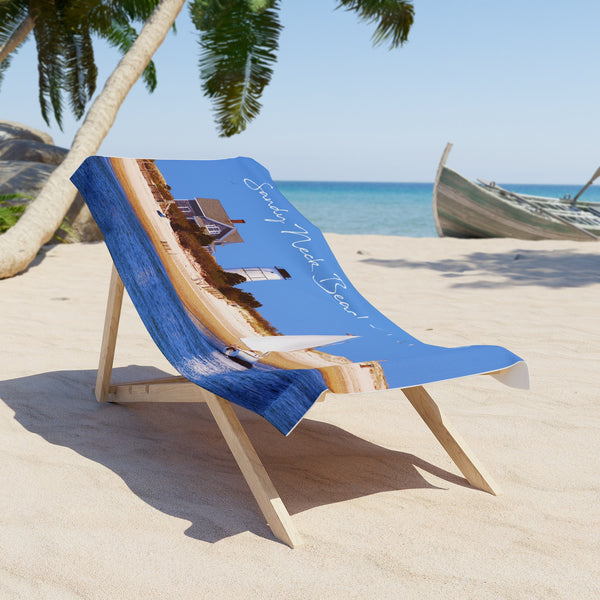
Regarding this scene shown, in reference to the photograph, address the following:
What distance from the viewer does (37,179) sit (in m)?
8.07

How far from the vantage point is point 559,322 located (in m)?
4.55

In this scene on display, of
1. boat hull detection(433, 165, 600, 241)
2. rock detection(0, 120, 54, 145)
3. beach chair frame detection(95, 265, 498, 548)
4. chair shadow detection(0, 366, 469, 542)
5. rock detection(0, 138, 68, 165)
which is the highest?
beach chair frame detection(95, 265, 498, 548)

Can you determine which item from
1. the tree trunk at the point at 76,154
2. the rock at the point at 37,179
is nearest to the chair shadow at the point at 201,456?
the tree trunk at the point at 76,154

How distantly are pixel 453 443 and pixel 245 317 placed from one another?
91cm

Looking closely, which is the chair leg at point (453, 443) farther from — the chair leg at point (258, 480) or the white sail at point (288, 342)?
the chair leg at point (258, 480)

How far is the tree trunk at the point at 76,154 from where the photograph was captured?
235 inches

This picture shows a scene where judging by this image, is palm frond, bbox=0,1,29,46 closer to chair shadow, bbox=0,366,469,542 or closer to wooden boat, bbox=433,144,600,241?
wooden boat, bbox=433,144,600,241

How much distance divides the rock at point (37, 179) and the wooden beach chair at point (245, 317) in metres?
4.73

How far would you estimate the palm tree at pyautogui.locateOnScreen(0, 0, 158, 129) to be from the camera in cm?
893

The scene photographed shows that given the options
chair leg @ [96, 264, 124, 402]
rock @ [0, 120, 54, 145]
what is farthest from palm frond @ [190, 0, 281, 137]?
chair leg @ [96, 264, 124, 402]

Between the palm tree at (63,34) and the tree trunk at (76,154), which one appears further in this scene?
the palm tree at (63,34)

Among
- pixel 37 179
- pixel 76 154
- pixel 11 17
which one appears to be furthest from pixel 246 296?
pixel 11 17

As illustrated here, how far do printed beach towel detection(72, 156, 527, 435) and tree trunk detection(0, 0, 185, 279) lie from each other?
330 cm

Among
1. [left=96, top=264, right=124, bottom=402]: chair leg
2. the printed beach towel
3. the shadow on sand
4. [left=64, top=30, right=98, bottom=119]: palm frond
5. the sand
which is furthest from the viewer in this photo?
[left=64, top=30, right=98, bottom=119]: palm frond
